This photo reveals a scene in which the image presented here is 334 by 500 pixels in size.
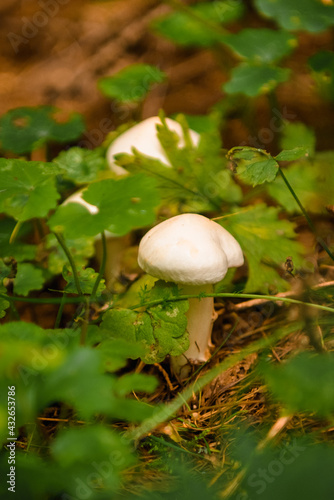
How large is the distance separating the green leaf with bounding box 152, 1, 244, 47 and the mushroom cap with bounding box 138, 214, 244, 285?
1.50 m

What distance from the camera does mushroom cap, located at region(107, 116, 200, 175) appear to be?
194 cm

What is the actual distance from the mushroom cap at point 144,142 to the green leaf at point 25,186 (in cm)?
51

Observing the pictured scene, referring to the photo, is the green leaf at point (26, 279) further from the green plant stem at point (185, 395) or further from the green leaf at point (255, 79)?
the green leaf at point (255, 79)

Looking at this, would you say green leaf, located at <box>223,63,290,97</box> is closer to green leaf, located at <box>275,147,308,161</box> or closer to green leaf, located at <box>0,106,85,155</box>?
green leaf, located at <box>275,147,308,161</box>

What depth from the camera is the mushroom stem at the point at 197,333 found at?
164cm

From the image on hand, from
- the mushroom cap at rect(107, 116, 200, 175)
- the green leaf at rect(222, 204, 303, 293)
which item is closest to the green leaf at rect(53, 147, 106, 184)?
the mushroom cap at rect(107, 116, 200, 175)

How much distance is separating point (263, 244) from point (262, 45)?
1.13m

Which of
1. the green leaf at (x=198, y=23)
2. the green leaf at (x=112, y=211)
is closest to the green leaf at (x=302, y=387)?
the green leaf at (x=112, y=211)

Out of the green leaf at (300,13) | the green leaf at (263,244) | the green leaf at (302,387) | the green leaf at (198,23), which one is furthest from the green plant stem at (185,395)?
the green leaf at (198,23)

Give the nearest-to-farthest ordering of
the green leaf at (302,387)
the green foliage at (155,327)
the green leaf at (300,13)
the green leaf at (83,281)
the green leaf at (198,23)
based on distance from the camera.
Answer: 1. the green leaf at (302,387)
2. the green foliage at (155,327)
3. the green leaf at (83,281)
4. the green leaf at (300,13)
5. the green leaf at (198,23)

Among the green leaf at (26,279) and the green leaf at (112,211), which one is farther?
the green leaf at (26,279)

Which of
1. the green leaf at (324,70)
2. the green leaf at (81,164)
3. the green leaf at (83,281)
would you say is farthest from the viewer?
the green leaf at (324,70)

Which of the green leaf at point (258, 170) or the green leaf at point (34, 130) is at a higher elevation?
the green leaf at point (34, 130)

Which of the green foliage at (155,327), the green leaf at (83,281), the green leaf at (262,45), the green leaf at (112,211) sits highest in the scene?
the green leaf at (112,211)
